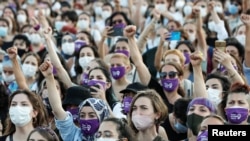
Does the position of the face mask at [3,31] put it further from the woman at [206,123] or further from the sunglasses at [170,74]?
the woman at [206,123]

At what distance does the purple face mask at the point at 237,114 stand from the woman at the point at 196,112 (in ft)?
0.58

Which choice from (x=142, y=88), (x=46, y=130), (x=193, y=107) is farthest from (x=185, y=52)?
(x=46, y=130)

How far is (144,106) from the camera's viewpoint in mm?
8086

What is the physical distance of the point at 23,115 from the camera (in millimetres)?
8477

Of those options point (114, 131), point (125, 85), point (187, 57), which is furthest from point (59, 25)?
point (114, 131)

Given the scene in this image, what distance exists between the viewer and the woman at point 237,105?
8.23 meters

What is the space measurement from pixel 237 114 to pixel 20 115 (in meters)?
2.17

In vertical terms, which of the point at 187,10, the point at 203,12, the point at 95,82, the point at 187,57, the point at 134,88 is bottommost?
the point at 134,88

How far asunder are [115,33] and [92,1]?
637cm

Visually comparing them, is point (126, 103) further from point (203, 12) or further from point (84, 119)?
point (203, 12)

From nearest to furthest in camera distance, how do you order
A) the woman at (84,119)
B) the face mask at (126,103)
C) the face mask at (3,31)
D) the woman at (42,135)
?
the woman at (42,135)
the woman at (84,119)
the face mask at (126,103)
the face mask at (3,31)

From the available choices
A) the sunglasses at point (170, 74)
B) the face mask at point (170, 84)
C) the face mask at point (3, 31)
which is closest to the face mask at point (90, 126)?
the face mask at point (170, 84)

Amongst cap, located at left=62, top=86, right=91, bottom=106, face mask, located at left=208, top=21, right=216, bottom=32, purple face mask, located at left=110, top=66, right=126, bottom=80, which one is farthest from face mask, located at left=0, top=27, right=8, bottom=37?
cap, located at left=62, top=86, right=91, bottom=106

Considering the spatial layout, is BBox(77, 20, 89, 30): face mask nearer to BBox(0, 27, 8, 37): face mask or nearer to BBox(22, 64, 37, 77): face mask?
BBox(0, 27, 8, 37): face mask
